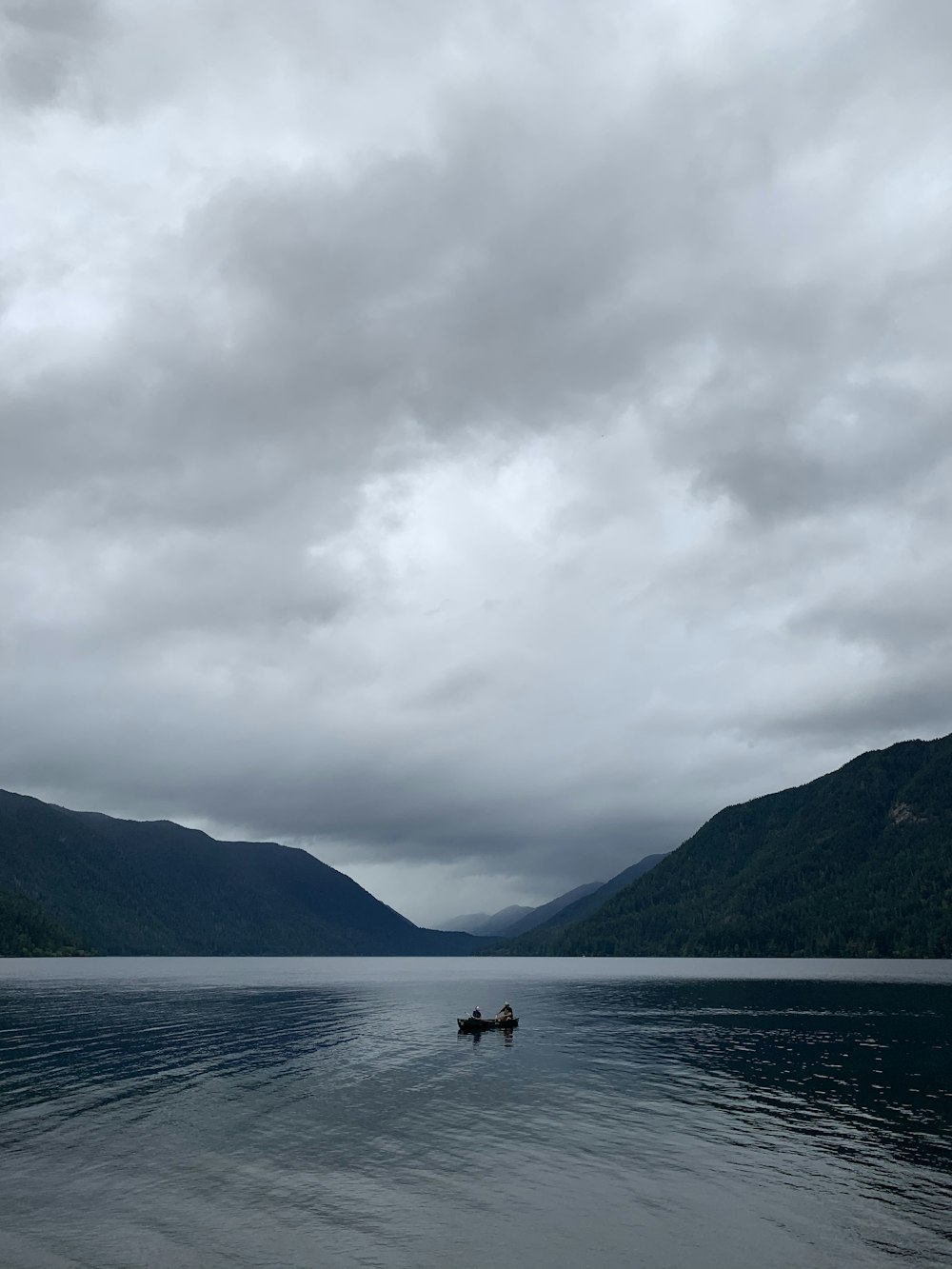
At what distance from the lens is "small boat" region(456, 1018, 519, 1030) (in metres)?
132

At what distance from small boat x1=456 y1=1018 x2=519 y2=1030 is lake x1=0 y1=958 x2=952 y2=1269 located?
50.2ft

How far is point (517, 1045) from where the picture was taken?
4633 inches

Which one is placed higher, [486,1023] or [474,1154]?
[486,1023]

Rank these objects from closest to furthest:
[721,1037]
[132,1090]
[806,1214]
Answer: [806,1214], [132,1090], [721,1037]

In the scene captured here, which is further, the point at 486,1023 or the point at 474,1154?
the point at 486,1023

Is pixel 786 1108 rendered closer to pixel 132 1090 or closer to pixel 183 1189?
pixel 183 1189

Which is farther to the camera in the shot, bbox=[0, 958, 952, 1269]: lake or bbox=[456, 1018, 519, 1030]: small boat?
bbox=[456, 1018, 519, 1030]: small boat

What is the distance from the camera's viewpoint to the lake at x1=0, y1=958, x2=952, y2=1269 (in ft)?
142

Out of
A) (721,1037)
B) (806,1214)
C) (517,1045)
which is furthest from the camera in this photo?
(721,1037)

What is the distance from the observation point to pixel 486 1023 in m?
134

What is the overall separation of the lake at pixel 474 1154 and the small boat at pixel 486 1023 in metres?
15.3

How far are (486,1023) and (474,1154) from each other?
7810 cm

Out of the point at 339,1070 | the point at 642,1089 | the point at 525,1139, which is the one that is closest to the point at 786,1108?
the point at 642,1089

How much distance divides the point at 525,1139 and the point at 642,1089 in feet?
80.3
